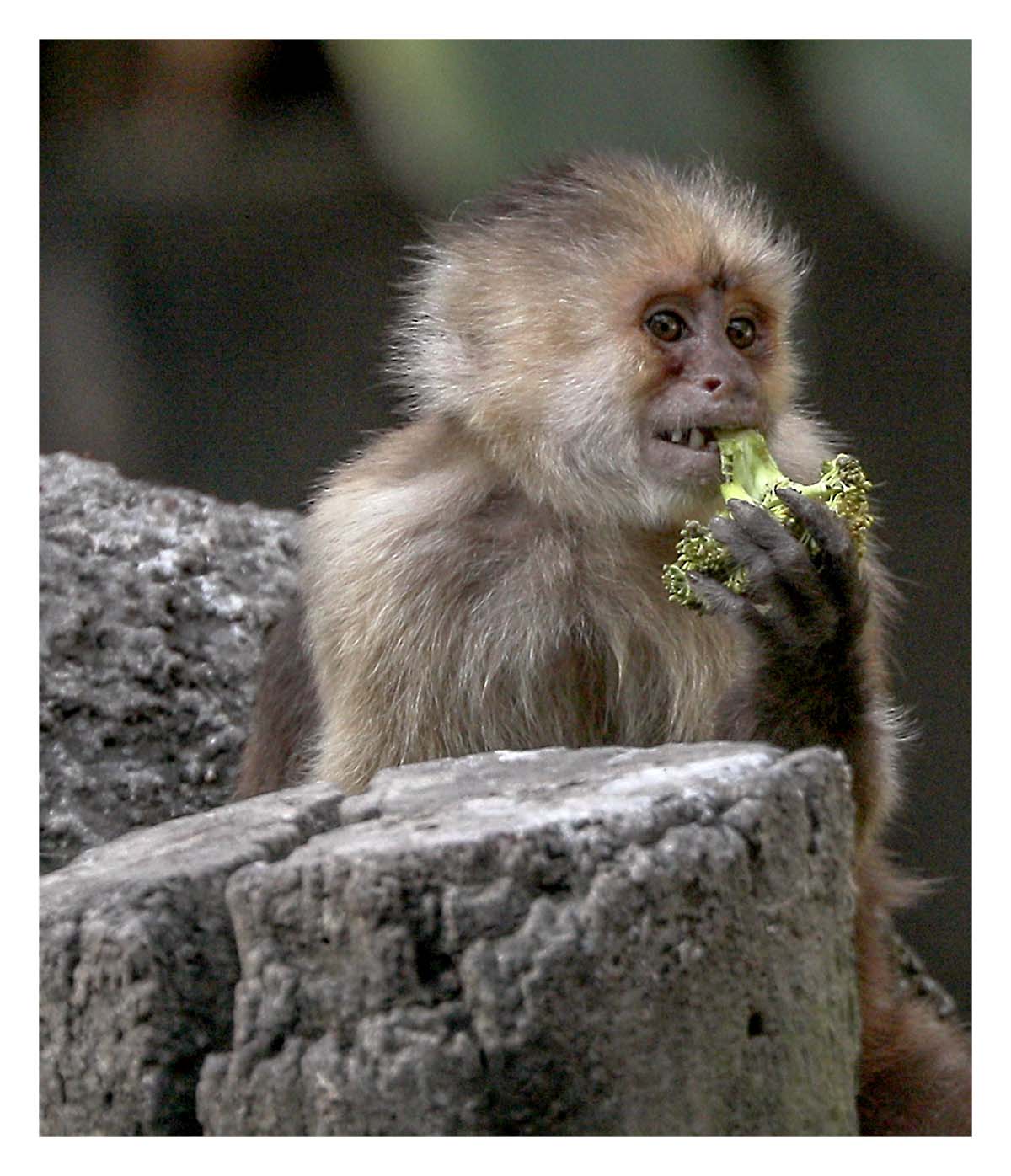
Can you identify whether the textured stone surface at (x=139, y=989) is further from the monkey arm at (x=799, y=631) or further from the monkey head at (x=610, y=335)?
the monkey head at (x=610, y=335)

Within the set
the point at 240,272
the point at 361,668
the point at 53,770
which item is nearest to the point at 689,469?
the point at 361,668

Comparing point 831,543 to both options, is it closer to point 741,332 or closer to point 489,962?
point 741,332

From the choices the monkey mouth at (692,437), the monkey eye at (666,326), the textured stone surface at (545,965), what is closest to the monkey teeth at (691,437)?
the monkey mouth at (692,437)

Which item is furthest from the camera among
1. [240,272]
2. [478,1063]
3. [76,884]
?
[240,272]

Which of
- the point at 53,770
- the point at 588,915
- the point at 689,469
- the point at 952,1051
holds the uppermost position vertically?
the point at 689,469

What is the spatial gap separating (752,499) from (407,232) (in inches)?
107

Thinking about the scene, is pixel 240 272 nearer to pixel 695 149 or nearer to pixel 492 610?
pixel 695 149

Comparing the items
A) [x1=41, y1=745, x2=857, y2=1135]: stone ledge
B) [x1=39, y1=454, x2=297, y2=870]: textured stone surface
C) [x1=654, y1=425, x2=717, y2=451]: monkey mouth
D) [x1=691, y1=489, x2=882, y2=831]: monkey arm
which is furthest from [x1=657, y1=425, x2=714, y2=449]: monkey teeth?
[x1=39, y1=454, x2=297, y2=870]: textured stone surface

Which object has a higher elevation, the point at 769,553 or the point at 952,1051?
the point at 769,553

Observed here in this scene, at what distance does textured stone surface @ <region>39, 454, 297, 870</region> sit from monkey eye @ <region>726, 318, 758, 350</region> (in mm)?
2541

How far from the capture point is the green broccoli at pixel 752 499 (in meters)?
4.14

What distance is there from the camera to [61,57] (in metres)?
5.06

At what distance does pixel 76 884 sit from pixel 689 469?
81.9 inches

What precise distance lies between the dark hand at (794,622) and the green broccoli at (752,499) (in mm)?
40
